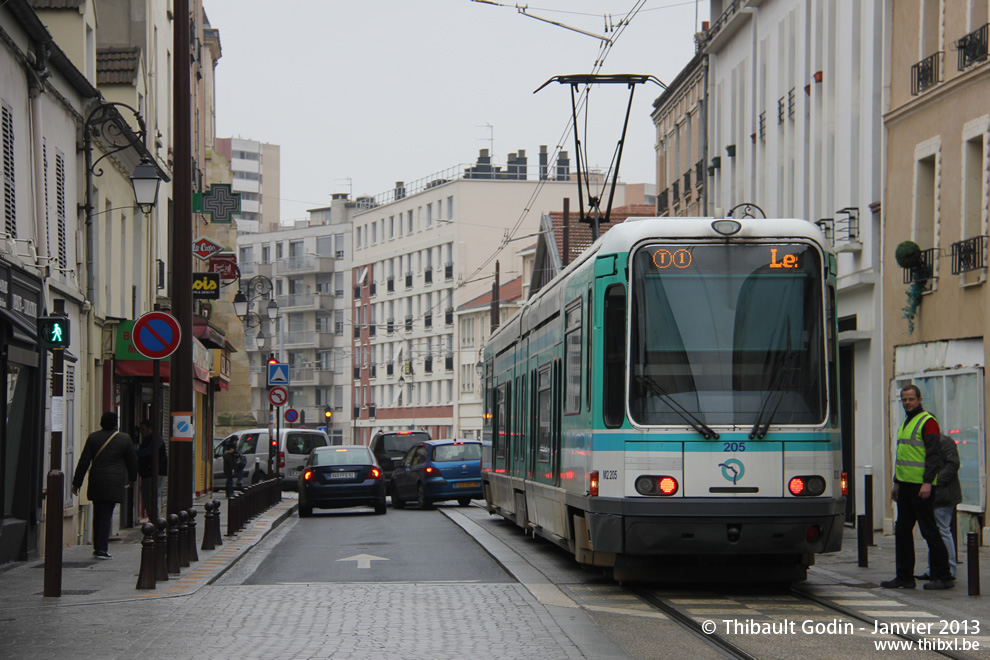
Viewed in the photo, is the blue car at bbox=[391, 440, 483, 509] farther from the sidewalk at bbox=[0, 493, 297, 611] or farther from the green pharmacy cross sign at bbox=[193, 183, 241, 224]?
the sidewalk at bbox=[0, 493, 297, 611]

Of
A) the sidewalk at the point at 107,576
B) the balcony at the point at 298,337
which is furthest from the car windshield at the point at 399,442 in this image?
the balcony at the point at 298,337

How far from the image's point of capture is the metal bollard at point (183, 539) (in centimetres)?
1756

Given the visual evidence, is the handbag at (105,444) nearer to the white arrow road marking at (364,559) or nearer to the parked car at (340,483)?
the white arrow road marking at (364,559)

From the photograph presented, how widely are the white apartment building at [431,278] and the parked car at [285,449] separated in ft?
158

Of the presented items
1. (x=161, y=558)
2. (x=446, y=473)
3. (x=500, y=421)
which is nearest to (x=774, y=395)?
(x=161, y=558)

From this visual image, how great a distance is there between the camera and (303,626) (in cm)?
1214

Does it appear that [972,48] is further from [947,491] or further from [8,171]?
[8,171]

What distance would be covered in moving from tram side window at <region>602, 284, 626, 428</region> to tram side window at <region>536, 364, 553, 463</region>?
3.16 m

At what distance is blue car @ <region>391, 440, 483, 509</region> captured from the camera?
34344 mm

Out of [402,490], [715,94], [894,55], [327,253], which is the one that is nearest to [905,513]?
[894,55]

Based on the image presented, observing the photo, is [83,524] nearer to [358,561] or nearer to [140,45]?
[358,561]

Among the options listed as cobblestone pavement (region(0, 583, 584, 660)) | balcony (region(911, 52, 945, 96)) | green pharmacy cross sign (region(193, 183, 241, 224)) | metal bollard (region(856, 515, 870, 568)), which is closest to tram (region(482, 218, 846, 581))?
cobblestone pavement (region(0, 583, 584, 660))

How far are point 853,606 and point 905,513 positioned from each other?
2.02 metres

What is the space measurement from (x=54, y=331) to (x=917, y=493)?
8235 millimetres
